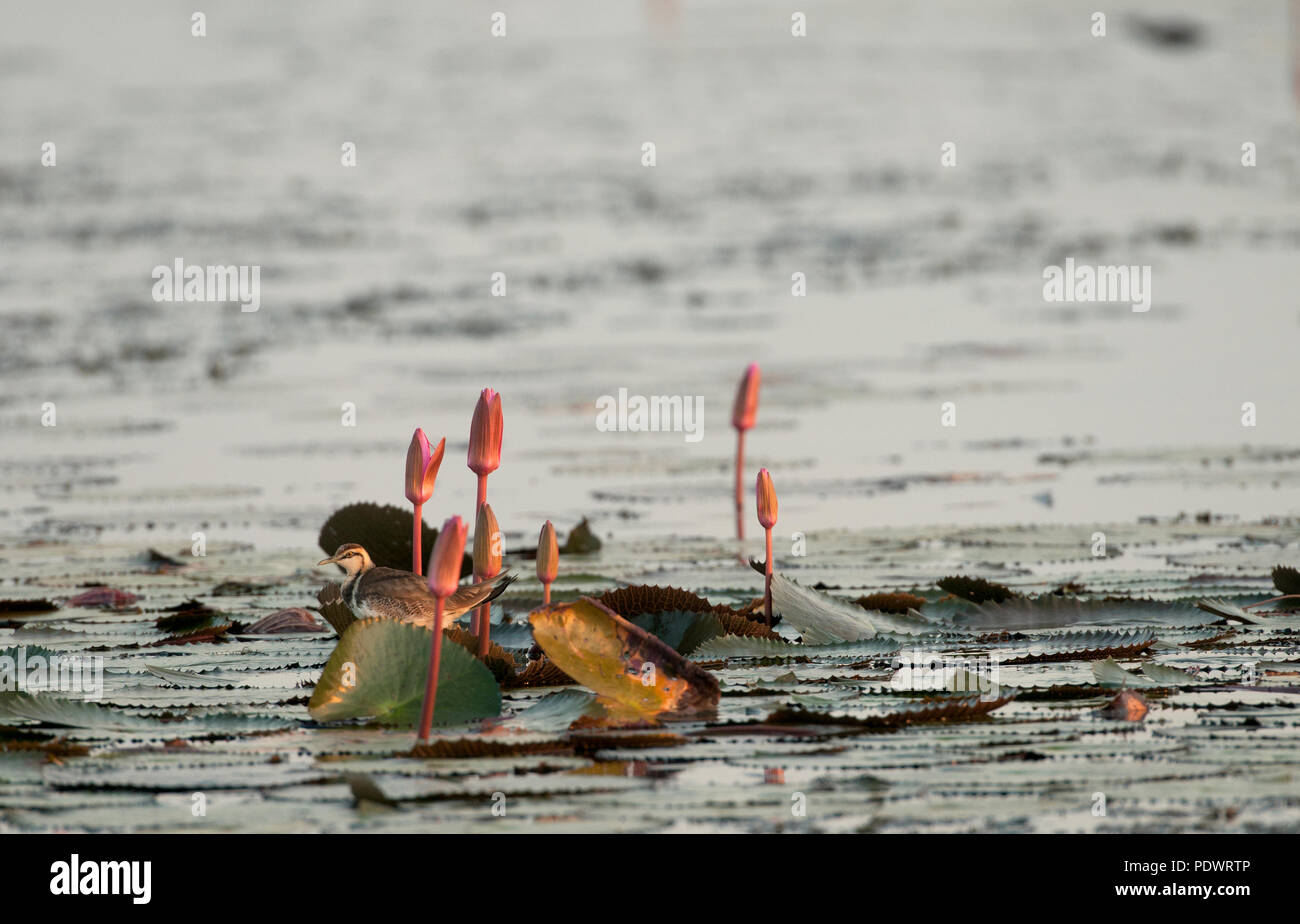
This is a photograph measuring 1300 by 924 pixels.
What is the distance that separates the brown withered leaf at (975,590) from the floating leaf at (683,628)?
765mm

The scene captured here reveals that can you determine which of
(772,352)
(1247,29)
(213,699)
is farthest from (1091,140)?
(213,699)

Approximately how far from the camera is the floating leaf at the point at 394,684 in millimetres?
3627

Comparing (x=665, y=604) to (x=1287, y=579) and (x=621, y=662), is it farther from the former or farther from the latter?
(x=1287, y=579)

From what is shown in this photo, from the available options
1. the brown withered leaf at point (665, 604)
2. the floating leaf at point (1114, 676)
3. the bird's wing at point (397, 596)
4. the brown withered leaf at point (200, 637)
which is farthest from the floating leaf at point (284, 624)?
the floating leaf at point (1114, 676)

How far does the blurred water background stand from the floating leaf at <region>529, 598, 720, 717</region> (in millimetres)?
2920

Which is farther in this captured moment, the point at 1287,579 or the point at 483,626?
the point at 1287,579

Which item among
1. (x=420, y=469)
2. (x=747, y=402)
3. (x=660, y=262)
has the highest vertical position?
(x=660, y=262)

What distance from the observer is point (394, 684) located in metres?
3.65

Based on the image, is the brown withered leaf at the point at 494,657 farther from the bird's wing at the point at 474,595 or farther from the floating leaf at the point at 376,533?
the floating leaf at the point at 376,533

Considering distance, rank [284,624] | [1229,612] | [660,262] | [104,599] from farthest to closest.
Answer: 1. [660,262]
2. [104,599]
3. [284,624]
4. [1229,612]

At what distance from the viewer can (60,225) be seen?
1816cm

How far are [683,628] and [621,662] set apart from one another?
62cm

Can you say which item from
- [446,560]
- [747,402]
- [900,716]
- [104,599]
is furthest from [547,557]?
[104,599]

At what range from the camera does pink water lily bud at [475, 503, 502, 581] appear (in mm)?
3781
